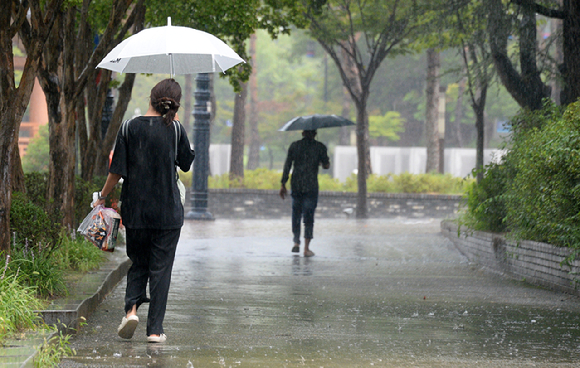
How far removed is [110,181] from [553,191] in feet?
16.1

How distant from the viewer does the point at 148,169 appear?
6012mm

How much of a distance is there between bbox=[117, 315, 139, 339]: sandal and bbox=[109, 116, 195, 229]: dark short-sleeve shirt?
643 mm

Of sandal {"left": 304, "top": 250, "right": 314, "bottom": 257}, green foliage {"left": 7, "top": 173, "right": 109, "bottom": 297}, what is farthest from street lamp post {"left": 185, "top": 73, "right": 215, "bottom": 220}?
green foliage {"left": 7, "top": 173, "right": 109, "bottom": 297}

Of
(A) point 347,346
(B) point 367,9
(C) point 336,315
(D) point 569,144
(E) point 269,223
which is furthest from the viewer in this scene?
(B) point 367,9

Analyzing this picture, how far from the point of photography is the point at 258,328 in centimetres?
668

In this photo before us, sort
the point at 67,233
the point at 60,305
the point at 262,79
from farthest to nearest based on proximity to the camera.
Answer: the point at 262,79 → the point at 67,233 → the point at 60,305

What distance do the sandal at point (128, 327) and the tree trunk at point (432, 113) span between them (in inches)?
1086

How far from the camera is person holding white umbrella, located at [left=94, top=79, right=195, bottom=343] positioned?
600 centimetres

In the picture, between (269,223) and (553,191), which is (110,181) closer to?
(553,191)

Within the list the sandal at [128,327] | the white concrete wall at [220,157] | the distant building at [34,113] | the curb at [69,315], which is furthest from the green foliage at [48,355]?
the white concrete wall at [220,157]

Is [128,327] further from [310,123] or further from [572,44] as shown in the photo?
[572,44]

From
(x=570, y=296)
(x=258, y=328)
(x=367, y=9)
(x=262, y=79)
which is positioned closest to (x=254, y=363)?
(x=258, y=328)

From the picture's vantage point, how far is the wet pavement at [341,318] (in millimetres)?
5625

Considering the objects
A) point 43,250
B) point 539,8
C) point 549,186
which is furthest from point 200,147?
point 43,250
